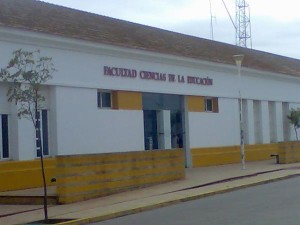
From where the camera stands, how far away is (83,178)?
1855 centimetres

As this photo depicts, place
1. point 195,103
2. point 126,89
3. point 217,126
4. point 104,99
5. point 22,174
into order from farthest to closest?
point 217,126, point 195,103, point 126,89, point 104,99, point 22,174

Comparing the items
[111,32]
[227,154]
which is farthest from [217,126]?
[111,32]

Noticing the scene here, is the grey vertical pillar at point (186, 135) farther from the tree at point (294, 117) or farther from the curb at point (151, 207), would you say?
the tree at point (294, 117)

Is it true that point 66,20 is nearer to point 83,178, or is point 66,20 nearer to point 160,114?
point 160,114

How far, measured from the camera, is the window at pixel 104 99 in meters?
24.9

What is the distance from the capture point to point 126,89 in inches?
1019

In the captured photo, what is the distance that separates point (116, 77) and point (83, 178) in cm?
761

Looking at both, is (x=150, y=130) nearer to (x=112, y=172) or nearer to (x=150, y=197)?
(x=112, y=172)

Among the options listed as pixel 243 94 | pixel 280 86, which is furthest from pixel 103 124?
pixel 280 86

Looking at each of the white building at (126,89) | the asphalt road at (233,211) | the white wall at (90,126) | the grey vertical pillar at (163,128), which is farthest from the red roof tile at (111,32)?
the asphalt road at (233,211)

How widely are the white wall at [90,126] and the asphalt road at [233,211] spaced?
5988 mm

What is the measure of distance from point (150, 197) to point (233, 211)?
13.9ft

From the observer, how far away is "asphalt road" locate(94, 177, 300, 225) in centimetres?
1335

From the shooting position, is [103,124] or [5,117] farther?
[103,124]
